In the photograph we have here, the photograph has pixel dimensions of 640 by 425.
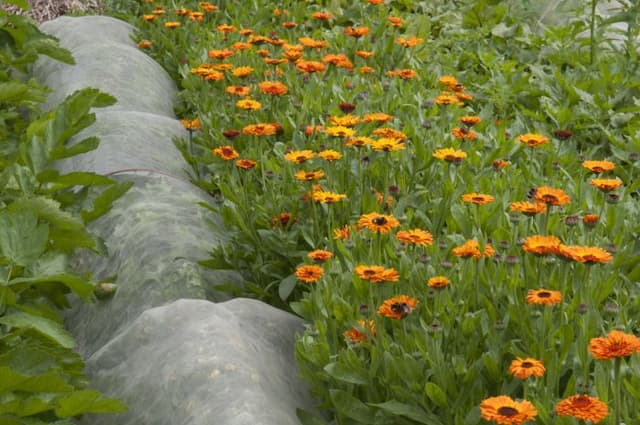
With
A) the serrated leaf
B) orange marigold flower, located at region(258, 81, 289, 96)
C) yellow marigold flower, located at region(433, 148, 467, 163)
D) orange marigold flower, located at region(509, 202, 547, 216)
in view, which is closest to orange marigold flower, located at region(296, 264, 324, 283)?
orange marigold flower, located at region(509, 202, 547, 216)

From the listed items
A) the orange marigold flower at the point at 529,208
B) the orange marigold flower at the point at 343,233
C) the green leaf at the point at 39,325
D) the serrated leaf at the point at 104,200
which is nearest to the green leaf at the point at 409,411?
the orange marigold flower at the point at 529,208

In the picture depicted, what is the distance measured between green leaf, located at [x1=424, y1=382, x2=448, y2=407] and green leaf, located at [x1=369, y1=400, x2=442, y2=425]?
0.14ft

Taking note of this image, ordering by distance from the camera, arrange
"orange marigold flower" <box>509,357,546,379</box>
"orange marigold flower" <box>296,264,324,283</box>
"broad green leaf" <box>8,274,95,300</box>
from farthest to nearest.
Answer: "broad green leaf" <box>8,274,95,300</box>
"orange marigold flower" <box>296,264,324,283</box>
"orange marigold flower" <box>509,357,546,379</box>

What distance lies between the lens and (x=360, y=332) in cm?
259

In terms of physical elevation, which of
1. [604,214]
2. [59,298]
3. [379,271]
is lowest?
[59,298]

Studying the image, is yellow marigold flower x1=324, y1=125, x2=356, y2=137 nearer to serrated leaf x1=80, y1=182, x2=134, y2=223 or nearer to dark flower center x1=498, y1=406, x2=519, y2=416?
serrated leaf x1=80, y1=182, x2=134, y2=223

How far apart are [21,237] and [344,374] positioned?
1.06 metres

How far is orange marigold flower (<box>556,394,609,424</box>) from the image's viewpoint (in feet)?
6.14

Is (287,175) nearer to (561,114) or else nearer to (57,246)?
(57,246)

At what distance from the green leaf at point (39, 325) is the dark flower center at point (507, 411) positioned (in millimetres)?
1386

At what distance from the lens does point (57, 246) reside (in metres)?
3.17

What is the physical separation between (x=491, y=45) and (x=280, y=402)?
387 centimetres

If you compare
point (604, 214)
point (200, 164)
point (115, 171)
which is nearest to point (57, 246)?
point (115, 171)

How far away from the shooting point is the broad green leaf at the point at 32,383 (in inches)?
92.2
